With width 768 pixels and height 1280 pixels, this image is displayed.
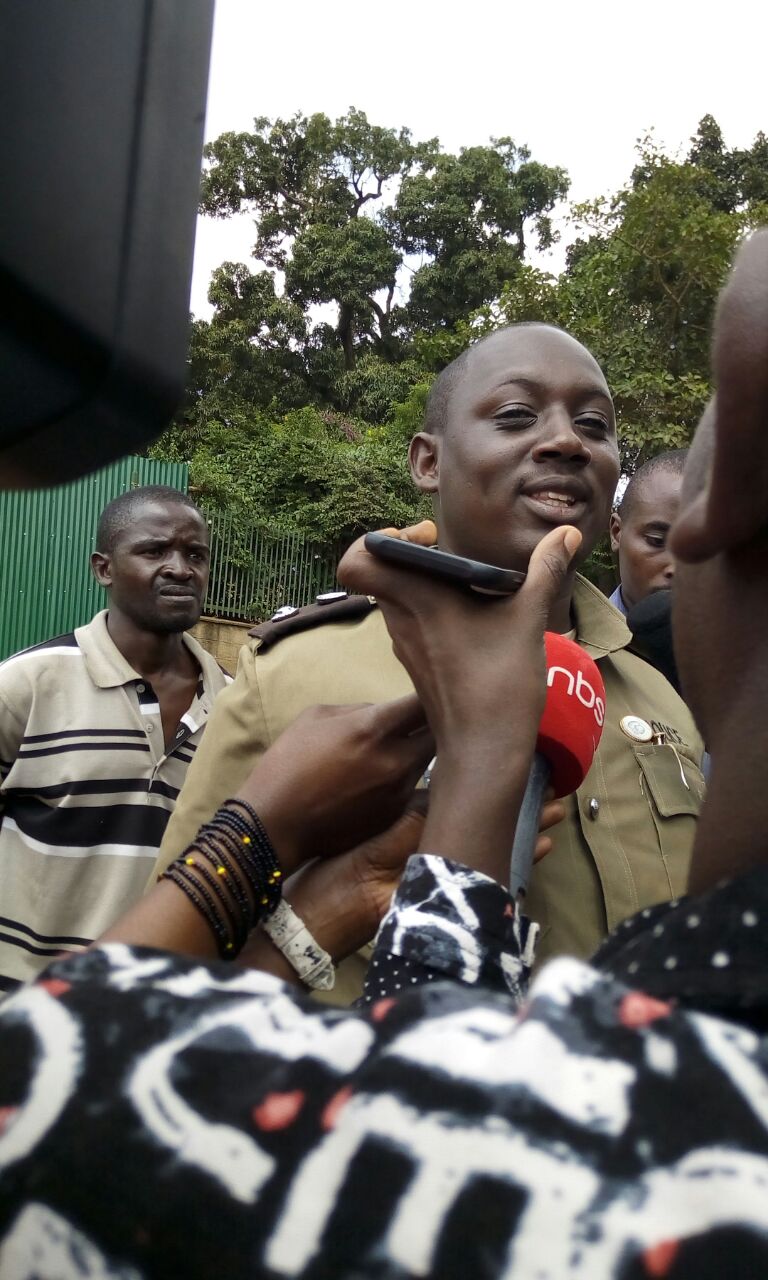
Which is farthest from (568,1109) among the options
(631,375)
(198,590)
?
(631,375)

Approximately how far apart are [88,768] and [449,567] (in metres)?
Answer: 2.58

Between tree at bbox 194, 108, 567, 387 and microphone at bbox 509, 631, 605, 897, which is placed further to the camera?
tree at bbox 194, 108, 567, 387

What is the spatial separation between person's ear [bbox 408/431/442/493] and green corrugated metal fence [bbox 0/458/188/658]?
31.5 feet

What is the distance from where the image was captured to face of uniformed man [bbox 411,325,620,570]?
7.32 ft

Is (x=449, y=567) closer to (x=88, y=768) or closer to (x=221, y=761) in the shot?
(x=221, y=761)

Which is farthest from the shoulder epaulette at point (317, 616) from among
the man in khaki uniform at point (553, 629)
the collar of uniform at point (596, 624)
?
the collar of uniform at point (596, 624)

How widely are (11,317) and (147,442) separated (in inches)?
7.7

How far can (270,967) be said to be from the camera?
1.55m

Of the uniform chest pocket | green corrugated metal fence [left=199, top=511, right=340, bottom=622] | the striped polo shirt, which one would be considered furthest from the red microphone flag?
green corrugated metal fence [left=199, top=511, right=340, bottom=622]

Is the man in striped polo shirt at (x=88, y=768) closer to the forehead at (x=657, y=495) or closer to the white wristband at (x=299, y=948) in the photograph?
the forehead at (x=657, y=495)

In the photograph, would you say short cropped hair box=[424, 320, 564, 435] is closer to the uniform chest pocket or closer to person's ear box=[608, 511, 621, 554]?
the uniform chest pocket

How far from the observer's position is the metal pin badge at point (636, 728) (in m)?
2.28

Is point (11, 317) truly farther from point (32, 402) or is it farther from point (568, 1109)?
point (568, 1109)

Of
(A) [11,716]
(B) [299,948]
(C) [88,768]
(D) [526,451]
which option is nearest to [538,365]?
(D) [526,451]
